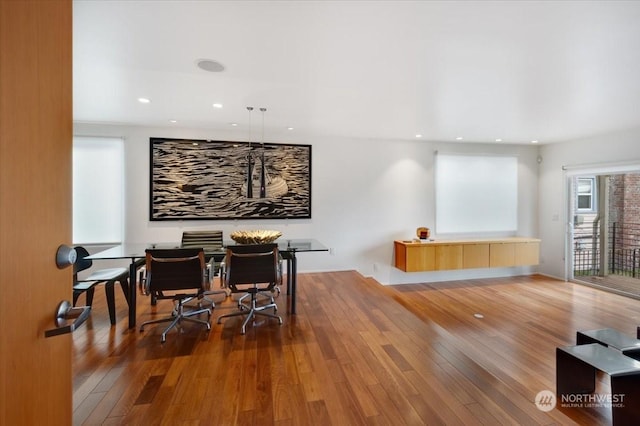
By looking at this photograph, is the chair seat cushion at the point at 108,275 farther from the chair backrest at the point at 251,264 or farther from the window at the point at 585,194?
the window at the point at 585,194

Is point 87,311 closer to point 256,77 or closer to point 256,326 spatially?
point 256,326

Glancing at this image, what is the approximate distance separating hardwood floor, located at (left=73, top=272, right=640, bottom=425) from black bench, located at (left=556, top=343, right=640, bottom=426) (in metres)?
0.15

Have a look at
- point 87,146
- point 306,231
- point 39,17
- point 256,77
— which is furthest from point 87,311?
point 87,146

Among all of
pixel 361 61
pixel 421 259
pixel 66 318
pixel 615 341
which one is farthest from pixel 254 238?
pixel 615 341

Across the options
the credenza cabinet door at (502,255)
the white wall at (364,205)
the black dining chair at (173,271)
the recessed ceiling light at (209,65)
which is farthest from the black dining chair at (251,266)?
the credenza cabinet door at (502,255)

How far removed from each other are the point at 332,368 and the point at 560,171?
6220 millimetres

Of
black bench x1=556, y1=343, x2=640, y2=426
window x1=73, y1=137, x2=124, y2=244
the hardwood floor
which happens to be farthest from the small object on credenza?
window x1=73, y1=137, x2=124, y2=244

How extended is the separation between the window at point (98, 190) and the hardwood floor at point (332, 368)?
129cm

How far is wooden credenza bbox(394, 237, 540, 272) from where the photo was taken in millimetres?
5230

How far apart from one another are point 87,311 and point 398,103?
353 centimetres

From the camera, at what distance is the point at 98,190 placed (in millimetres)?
4461

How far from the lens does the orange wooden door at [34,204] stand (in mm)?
648

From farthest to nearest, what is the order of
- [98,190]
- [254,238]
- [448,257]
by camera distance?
[448,257]
[98,190]
[254,238]

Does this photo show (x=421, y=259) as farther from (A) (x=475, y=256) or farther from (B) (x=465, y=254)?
(A) (x=475, y=256)
